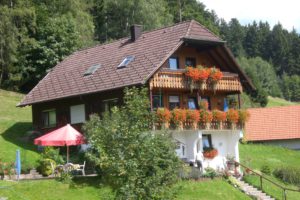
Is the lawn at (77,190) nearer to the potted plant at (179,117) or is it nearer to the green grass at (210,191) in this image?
the green grass at (210,191)

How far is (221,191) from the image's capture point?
27.6 metres

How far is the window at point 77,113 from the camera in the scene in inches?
1318

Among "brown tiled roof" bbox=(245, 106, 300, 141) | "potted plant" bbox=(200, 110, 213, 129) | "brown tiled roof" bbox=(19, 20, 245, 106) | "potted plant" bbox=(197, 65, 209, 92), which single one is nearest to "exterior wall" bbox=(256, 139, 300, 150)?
"brown tiled roof" bbox=(245, 106, 300, 141)

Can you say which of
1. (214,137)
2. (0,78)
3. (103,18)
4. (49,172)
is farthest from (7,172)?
(103,18)

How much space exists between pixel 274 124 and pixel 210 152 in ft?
52.9

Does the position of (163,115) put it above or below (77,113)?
below

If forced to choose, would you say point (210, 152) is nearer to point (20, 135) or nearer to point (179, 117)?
point (179, 117)

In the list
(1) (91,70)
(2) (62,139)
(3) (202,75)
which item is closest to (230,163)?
(3) (202,75)

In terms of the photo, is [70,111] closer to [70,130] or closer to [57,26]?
[70,130]

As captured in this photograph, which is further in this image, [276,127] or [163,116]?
[276,127]

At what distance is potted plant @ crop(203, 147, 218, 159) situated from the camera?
32.9 m

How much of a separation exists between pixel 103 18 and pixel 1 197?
51430mm

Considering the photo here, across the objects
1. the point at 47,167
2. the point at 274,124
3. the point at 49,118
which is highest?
the point at 49,118

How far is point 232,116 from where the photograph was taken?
32.8 metres
